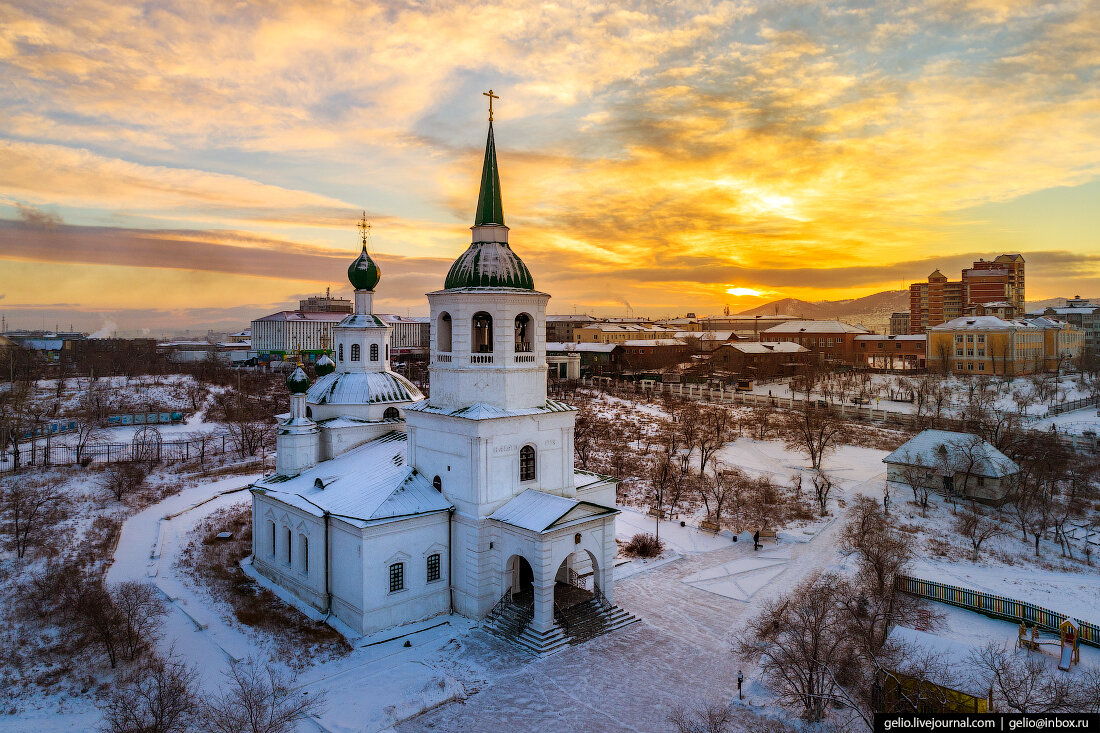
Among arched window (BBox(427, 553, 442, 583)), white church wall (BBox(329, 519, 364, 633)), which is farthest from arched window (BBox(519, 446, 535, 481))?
white church wall (BBox(329, 519, 364, 633))

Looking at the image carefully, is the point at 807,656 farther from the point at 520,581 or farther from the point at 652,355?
the point at 652,355

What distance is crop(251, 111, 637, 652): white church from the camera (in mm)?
18031

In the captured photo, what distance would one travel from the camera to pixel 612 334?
399 ft

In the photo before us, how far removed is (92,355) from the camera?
89750mm

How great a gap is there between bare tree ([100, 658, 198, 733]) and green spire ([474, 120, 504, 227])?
15284 mm

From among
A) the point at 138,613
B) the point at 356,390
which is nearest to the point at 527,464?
the point at 356,390

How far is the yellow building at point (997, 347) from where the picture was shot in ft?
228

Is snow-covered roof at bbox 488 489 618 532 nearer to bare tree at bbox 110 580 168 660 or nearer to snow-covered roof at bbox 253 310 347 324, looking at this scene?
bare tree at bbox 110 580 168 660

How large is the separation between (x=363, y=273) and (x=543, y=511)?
1545 centimetres

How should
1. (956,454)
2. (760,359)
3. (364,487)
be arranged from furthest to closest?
(760,359) → (956,454) → (364,487)

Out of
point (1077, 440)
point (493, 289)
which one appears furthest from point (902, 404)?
point (493, 289)

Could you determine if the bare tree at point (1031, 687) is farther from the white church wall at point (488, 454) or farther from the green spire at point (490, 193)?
the green spire at point (490, 193)

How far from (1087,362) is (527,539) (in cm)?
8414

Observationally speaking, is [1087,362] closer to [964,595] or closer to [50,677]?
[964,595]
